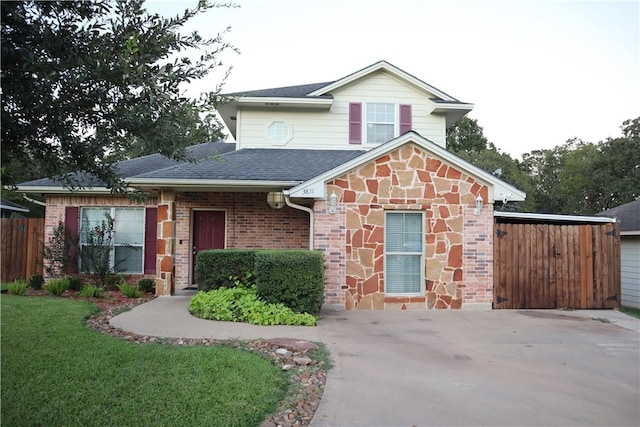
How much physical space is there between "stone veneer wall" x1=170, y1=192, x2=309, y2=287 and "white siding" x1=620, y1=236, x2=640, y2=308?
9.53 m

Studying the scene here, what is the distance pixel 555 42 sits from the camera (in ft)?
34.0

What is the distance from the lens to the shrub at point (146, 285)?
35.8 feet

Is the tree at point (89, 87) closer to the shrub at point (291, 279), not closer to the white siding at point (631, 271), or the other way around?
the shrub at point (291, 279)

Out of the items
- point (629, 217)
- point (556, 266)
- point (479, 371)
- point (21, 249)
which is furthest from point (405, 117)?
point (21, 249)

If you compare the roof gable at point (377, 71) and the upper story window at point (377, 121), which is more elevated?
the roof gable at point (377, 71)

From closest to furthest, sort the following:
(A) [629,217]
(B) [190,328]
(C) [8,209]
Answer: (B) [190,328], (A) [629,217], (C) [8,209]

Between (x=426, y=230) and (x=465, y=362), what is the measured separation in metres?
4.04

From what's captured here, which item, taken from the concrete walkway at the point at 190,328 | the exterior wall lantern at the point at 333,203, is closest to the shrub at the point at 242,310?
the concrete walkway at the point at 190,328

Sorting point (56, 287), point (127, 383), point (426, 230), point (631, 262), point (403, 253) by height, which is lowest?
point (127, 383)

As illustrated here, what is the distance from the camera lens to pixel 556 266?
30.9ft

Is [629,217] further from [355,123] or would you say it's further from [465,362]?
[465,362]

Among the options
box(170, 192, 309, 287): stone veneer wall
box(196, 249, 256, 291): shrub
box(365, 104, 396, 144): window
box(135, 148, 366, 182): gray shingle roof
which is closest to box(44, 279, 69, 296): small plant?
box(170, 192, 309, 287): stone veneer wall

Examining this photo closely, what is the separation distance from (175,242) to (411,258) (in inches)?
241

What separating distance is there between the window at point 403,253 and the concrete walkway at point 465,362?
2.19 ft
